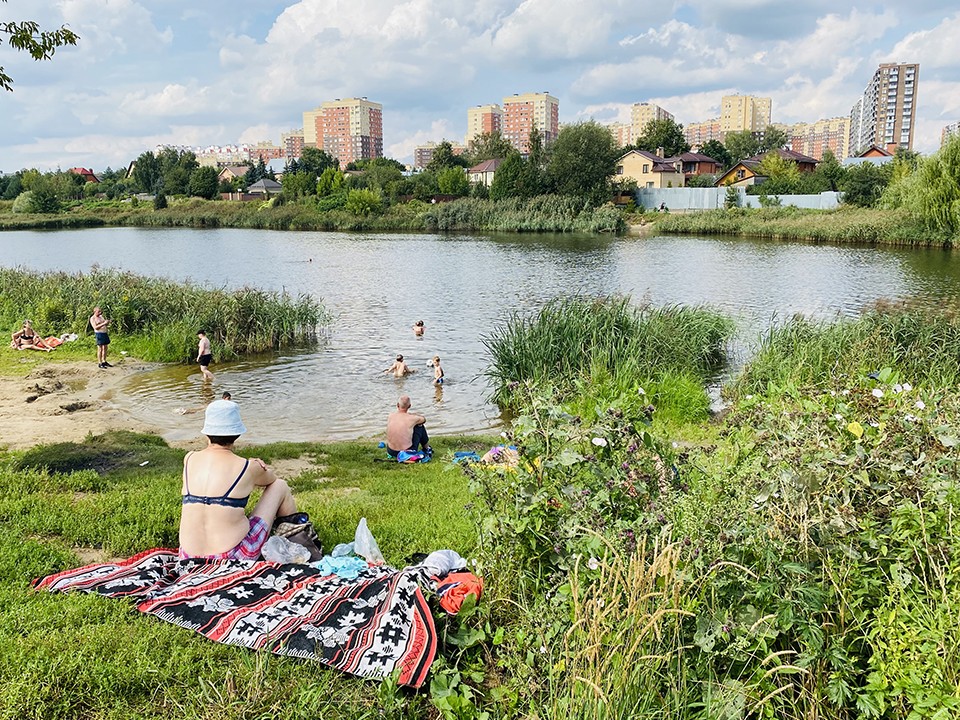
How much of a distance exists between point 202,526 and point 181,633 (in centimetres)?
98

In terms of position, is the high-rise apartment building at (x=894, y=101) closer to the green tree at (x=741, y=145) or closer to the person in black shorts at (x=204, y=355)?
the green tree at (x=741, y=145)

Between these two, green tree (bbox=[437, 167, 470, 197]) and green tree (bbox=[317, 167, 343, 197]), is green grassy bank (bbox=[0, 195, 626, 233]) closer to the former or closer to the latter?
green tree (bbox=[317, 167, 343, 197])

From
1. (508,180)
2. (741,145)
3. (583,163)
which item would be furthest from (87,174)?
(741,145)

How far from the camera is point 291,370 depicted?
17.2 m

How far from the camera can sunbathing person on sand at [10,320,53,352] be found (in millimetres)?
17328

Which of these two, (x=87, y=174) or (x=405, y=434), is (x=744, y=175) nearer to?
(x=405, y=434)

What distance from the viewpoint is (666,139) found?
99375mm

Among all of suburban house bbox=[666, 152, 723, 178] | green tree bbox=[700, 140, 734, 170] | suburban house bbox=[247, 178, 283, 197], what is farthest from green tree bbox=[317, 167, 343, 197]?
green tree bbox=[700, 140, 734, 170]

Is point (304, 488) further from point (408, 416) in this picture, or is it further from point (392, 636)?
point (392, 636)

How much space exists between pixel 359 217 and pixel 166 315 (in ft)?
174

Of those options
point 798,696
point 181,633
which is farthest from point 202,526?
point 798,696

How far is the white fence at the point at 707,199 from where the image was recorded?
207 feet

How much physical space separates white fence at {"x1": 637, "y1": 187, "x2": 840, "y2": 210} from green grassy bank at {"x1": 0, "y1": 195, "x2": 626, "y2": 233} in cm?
1284

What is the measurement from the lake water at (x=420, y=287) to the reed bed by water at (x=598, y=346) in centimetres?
122
